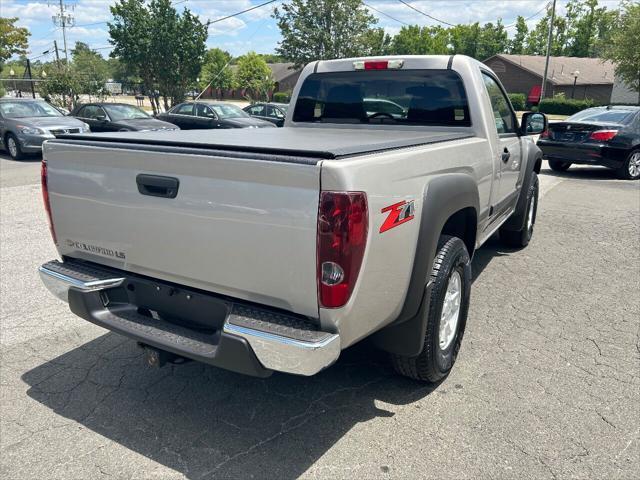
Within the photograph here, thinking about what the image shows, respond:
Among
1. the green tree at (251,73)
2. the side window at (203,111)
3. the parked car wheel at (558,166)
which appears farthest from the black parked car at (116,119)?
the green tree at (251,73)

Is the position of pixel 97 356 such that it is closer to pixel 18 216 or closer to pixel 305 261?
pixel 305 261

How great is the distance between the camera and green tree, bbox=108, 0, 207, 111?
28.5 m

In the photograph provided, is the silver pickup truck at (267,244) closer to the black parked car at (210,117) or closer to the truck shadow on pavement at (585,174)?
the truck shadow on pavement at (585,174)

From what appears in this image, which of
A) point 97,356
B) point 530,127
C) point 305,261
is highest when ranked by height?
point 530,127

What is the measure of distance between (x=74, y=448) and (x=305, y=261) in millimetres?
1644

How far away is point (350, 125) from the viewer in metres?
4.57

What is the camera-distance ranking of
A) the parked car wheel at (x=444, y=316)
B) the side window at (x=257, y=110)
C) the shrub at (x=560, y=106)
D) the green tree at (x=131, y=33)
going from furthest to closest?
the shrub at (x=560, y=106) < the green tree at (x=131, y=33) < the side window at (x=257, y=110) < the parked car wheel at (x=444, y=316)

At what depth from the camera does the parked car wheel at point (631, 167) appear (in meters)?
11.4

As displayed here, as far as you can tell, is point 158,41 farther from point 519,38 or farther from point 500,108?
point 519,38

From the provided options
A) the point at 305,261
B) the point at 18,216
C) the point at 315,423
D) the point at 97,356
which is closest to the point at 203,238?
the point at 305,261

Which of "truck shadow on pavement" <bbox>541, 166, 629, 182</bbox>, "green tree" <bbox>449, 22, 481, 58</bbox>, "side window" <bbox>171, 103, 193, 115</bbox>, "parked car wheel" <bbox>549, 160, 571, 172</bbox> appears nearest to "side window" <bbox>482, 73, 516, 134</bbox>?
"truck shadow on pavement" <bbox>541, 166, 629, 182</bbox>

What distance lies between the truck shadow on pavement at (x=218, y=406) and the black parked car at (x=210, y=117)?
13702mm

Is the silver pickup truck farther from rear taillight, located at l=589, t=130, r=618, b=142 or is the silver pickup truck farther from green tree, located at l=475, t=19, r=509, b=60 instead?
green tree, located at l=475, t=19, r=509, b=60

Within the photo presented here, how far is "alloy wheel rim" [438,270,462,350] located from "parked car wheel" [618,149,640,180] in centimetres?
993
